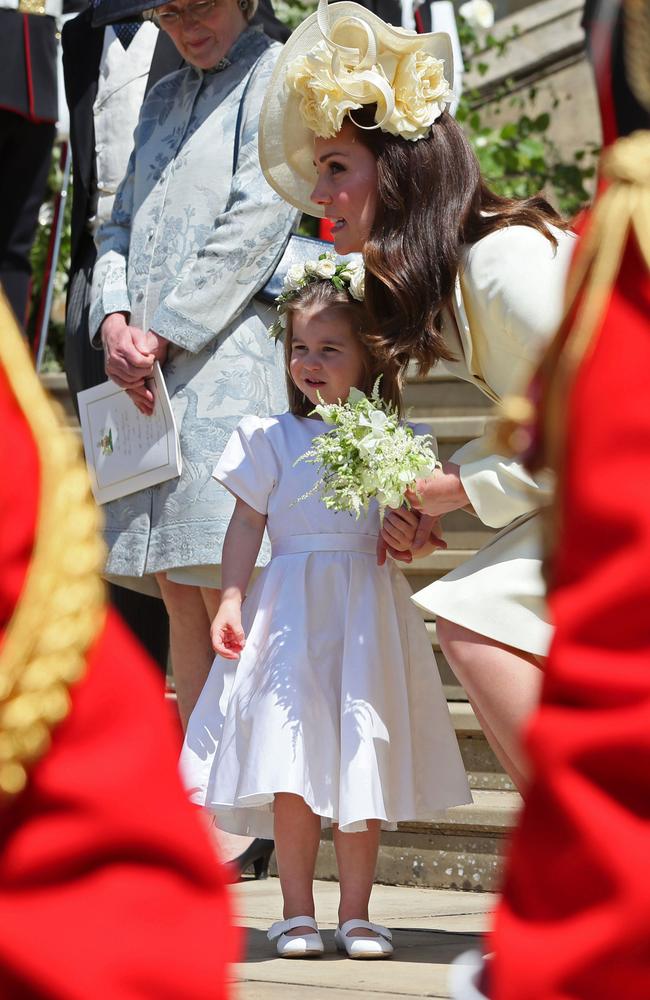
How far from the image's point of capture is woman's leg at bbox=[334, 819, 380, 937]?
111 inches

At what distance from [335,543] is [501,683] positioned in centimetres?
69

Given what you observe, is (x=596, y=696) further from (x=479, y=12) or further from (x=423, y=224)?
(x=479, y=12)

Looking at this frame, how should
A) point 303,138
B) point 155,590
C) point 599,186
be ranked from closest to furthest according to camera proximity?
1. point 599,186
2. point 303,138
3. point 155,590

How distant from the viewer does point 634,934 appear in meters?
0.87

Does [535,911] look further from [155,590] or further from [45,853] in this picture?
[155,590]

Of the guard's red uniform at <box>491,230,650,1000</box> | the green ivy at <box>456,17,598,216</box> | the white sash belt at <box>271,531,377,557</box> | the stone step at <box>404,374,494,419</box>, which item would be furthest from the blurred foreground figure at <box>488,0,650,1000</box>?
the green ivy at <box>456,17,598,216</box>

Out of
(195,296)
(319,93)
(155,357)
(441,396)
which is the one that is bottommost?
(441,396)

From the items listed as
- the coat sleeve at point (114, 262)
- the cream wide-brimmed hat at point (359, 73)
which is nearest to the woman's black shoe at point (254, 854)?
the coat sleeve at point (114, 262)

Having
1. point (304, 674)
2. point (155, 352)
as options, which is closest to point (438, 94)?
point (155, 352)

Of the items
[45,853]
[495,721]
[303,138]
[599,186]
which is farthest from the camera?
[303,138]

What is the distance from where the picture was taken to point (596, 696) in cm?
90

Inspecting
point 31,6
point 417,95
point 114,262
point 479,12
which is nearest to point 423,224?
point 417,95

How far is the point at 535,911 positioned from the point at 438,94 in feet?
7.31

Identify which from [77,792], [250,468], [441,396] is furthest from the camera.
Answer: [441,396]
